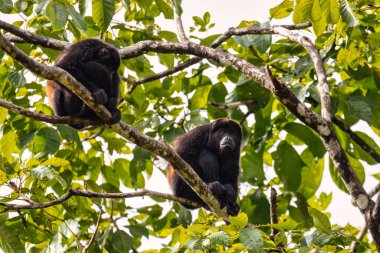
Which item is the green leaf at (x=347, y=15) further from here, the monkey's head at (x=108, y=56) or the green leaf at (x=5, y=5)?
the green leaf at (x=5, y=5)

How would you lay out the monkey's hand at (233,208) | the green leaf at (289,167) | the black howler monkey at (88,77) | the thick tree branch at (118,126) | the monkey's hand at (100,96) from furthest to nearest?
the green leaf at (289,167), the monkey's hand at (233,208), the black howler monkey at (88,77), the monkey's hand at (100,96), the thick tree branch at (118,126)

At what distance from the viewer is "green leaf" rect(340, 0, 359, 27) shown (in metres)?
4.82

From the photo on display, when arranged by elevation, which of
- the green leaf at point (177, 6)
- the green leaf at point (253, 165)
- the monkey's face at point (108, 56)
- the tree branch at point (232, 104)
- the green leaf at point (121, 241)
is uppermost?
the green leaf at point (177, 6)

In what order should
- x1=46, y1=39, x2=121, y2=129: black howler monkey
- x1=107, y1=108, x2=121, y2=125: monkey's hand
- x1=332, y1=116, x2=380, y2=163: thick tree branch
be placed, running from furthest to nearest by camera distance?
x1=332, y1=116, x2=380, y2=163: thick tree branch, x1=46, y1=39, x2=121, y2=129: black howler monkey, x1=107, y1=108, x2=121, y2=125: monkey's hand

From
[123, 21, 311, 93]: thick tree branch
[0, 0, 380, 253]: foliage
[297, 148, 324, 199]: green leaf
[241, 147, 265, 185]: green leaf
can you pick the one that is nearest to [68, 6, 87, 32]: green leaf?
[0, 0, 380, 253]: foliage

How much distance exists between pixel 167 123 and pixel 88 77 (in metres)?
1.49

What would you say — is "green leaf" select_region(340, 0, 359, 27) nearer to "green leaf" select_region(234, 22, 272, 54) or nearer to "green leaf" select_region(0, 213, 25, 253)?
"green leaf" select_region(234, 22, 272, 54)

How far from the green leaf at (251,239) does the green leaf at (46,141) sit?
9.00ft

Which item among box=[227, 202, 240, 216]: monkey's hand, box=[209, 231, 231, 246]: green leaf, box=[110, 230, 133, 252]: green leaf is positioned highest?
box=[209, 231, 231, 246]: green leaf

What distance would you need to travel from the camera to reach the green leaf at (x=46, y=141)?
6.29 meters

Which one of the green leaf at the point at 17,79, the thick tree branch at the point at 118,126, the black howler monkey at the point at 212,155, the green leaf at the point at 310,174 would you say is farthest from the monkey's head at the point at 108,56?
the green leaf at the point at 310,174

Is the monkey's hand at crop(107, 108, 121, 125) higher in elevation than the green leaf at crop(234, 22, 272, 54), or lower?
lower

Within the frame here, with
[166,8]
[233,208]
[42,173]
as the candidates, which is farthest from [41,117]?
[233,208]

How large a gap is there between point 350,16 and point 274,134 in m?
3.72
